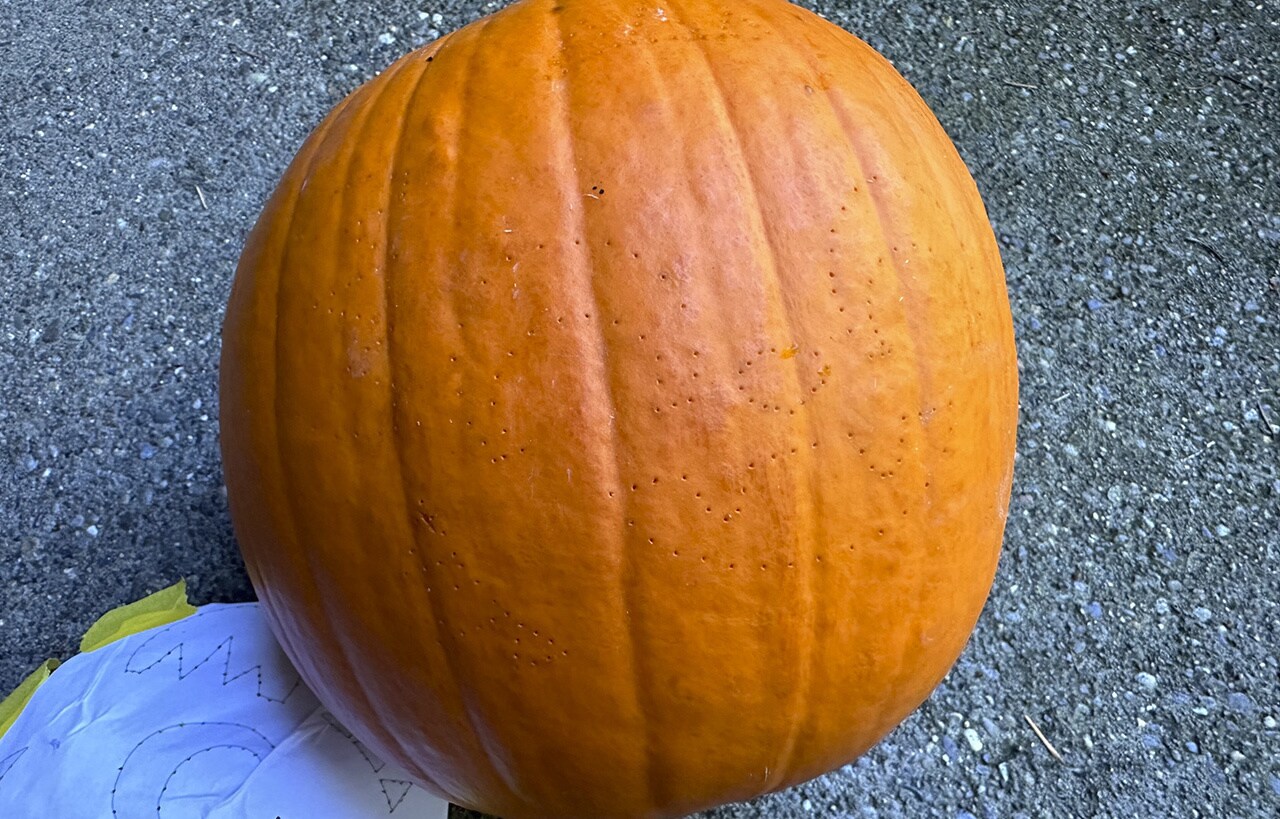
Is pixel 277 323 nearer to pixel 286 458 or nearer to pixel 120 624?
pixel 286 458

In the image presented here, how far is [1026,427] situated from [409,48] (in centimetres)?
144

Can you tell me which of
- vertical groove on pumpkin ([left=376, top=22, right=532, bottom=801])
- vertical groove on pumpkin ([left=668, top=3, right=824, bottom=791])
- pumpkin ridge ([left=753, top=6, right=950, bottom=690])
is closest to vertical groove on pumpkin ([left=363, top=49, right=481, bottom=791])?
vertical groove on pumpkin ([left=376, top=22, right=532, bottom=801])

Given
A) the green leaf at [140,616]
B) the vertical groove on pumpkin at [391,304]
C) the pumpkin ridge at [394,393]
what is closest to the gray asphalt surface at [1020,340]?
the green leaf at [140,616]

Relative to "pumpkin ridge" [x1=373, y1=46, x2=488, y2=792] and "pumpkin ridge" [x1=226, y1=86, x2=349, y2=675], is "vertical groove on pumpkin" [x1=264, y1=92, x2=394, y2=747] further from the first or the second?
"pumpkin ridge" [x1=373, y1=46, x2=488, y2=792]

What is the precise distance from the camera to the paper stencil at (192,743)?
3.97 feet

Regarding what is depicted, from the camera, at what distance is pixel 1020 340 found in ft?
6.25

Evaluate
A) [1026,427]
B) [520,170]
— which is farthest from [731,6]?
[1026,427]

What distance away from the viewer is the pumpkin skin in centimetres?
94

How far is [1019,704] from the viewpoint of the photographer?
1600 mm

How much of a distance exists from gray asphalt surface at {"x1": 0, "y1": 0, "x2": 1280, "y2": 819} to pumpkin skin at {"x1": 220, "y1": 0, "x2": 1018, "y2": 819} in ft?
1.98

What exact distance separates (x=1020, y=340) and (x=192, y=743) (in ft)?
4.94

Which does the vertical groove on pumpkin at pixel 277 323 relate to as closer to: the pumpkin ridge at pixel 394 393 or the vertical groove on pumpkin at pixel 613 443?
the pumpkin ridge at pixel 394 393

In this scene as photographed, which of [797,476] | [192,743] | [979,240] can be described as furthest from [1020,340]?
[192,743]

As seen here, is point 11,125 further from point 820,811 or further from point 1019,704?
point 1019,704
